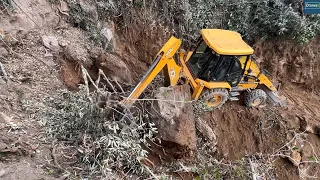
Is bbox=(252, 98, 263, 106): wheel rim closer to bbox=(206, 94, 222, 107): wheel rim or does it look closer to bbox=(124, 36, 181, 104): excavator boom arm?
bbox=(206, 94, 222, 107): wheel rim

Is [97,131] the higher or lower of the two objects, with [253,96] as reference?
higher

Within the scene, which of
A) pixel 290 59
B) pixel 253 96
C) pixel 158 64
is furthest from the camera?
pixel 290 59

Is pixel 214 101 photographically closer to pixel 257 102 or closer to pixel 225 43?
pixel 257 102

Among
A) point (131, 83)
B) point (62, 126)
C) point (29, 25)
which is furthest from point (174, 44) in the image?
point (29, 25)

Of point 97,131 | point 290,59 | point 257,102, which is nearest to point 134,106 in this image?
point 97,131

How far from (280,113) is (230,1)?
9.62 feet

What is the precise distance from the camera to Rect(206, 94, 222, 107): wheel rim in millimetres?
6144

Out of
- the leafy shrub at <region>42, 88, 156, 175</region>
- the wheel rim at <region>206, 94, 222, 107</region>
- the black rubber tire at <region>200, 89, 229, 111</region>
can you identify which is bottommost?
the wheel rim at <region>206, 94, 222, 107</region>

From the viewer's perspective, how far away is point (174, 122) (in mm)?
4762

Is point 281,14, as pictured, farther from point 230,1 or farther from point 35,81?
point 35,81

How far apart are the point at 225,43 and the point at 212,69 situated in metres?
0.50

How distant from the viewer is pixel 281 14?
24.7 ft

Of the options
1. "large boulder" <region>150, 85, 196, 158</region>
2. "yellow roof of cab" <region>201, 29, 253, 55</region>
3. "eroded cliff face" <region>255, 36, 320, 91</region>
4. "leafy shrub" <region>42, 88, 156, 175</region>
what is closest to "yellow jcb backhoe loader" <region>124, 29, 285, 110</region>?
"yellow roof of cab" <region>201, 29, 253, 55</region>

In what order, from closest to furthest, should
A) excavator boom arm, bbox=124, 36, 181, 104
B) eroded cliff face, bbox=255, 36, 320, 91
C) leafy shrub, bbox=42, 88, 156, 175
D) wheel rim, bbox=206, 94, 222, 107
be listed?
leafy shrub, bbox=42, 88, 156, 175, excavator boom arm, bbox=124, 36, 181, 104, wheel rim, bbox=206, 94, 222, 107, eroded cliff face, bbox=255, 36, 320, 91
